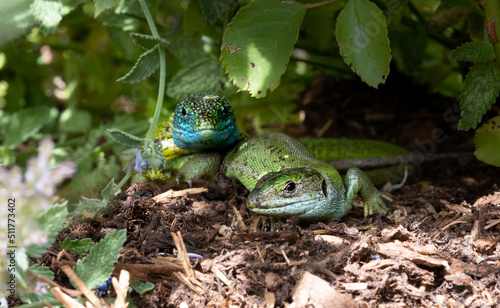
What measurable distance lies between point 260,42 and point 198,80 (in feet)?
3.51

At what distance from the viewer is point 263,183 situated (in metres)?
2.65

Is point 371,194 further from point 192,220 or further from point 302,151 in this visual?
point 192,220

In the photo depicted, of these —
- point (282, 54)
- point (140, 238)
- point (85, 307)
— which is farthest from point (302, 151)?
point (85, 307)

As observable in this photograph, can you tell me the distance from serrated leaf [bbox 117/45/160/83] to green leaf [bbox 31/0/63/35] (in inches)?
23.2

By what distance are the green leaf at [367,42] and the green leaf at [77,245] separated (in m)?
1.62

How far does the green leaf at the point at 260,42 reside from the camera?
2.57 metres

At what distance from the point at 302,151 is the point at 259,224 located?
28.8 inches

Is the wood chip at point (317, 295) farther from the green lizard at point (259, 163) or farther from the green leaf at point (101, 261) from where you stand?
the green leaf at point (101, 261)

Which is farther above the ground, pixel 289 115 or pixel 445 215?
pixel 445 215

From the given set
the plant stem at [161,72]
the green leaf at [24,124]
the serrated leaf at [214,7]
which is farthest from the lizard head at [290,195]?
the green leaf at [24,124]

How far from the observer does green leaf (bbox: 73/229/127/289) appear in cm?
191

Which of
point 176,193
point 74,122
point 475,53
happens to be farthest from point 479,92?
point 74,122

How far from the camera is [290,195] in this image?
8.59ft

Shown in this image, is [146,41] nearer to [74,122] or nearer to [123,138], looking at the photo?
[123,138]
